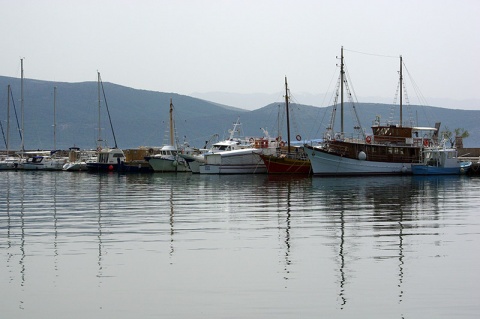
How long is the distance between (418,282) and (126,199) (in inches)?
1112

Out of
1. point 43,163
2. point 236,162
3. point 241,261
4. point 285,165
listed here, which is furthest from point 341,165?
point 241,261

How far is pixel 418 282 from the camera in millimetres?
19547

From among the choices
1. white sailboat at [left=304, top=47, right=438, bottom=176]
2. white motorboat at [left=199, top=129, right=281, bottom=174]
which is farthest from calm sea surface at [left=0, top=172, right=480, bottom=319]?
white motorboat at [left=199, top=129, right=281, bottom=174]

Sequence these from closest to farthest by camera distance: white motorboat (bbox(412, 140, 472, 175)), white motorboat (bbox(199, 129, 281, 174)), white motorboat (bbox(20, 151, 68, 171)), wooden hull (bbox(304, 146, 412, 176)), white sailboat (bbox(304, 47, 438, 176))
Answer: wooden hull (bbox(304, 146, 412, 176)), white sailboat (bbox(304, 47, 438, 176)), white motorboat (bbox(412, 140, 472, 175)), white motorboat (bbox(199, 129, 281, 174)), white motorboat (bbox(20, 151, 68, 171))

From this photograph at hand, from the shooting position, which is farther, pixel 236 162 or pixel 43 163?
pixel 43 163

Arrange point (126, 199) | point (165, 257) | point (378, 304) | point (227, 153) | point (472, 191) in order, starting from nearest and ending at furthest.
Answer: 1. point (378, 304)
2. point (165, 257)
3. point (126, 199)
4. point (472, 191)
5. point (227, 153)

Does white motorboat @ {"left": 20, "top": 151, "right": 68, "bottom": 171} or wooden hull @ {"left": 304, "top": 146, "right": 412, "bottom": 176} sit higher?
wooden hull @ {"left": 304, "top": 146, "right": 412, "bottom": 176}

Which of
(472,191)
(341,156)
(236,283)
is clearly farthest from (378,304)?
(341,156)

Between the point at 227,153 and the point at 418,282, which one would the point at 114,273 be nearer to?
the point at 418,282

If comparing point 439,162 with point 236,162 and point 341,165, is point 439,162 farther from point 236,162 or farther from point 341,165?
point 236,162

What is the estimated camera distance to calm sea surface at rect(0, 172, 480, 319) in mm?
17516

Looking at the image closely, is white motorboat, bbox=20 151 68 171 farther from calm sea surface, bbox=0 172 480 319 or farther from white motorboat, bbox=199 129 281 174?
calm sea surface, bbox=0 172 480 319

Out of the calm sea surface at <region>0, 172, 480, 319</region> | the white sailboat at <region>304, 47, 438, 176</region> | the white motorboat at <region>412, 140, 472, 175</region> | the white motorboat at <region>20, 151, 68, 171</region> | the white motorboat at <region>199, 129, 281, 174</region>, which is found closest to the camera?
the calm sea surface at <region>0, 172, 480, 319</region>

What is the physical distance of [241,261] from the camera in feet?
74.0
